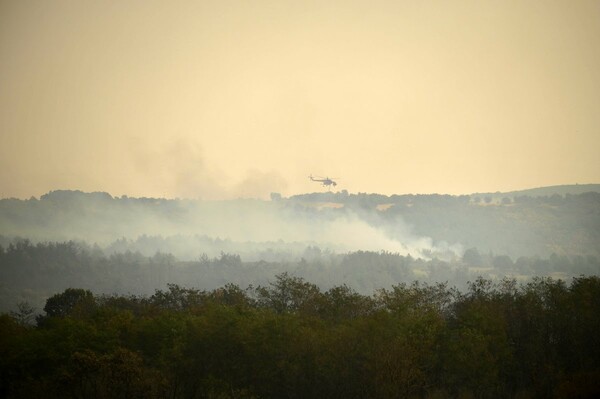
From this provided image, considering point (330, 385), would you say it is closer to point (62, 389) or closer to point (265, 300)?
point (62, 389)

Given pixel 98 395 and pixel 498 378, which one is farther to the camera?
pixel 498 378

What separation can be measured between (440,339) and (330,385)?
1514 centimetres

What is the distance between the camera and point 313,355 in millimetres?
85875

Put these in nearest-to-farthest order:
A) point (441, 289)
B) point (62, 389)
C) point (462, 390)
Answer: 1. point (62, 389)
2. point (462, 390)
3. point (441, 289)

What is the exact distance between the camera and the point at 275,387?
85750 mm

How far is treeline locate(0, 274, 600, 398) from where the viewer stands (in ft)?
252

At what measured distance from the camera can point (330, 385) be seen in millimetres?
85188

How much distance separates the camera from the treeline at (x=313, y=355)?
76812 millimetres

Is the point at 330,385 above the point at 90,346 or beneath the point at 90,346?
beneath

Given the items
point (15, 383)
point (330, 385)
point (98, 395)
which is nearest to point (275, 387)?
point (330, 385)

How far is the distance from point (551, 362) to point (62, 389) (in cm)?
5624

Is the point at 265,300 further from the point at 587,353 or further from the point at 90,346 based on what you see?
the point at 587,353

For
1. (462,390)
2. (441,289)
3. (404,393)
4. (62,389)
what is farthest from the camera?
(441,289)

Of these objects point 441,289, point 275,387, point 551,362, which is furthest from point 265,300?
point 551,362
